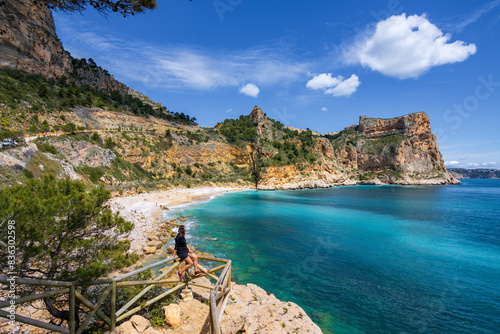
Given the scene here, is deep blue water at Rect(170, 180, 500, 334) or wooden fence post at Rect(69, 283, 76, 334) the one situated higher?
wooden fence post at Rect(69, 283, 76, 334)

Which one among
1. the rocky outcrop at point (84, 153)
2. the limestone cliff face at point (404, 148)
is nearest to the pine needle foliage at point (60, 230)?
the rocky outcrop at point (84, 153)

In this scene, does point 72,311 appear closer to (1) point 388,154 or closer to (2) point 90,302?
(2) point 90,302

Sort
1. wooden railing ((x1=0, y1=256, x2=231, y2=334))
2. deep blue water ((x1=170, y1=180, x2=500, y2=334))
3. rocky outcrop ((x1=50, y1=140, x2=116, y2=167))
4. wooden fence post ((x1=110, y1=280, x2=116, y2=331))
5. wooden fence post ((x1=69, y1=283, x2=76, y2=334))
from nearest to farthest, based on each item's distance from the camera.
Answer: wooden railing ((x1=0, y1=256, x2=231, y2=334))
wooden fence post ((x1=69, y1=283, x2=76, y2=334))
wooden fence post ((x1=110, y1=280, x2=116, y2=331))
deep blue water ((x1=170, y1=180, x2=500, y2=334))
rocky outcrop ((x1=50, y1=140, x2=116, y2=167))

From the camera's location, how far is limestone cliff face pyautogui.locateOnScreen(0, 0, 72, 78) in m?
41.7

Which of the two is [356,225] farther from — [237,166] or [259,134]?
[259,134]

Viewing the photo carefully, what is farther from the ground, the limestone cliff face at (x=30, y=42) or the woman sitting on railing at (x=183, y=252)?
the limestone cliff face at (x=30, y=42)

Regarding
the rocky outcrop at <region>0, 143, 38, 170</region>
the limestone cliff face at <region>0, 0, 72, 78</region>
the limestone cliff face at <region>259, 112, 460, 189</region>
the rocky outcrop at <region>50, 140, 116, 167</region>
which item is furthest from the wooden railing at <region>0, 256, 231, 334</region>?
the limestone cliff face at <region>259, 112, 460, 189</region>

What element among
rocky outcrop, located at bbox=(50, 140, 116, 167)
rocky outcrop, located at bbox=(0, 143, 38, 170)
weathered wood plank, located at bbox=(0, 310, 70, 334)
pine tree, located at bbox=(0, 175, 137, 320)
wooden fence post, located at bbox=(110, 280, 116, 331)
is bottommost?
wooden fence post, located at bbox=(110, 280, 116, 331)

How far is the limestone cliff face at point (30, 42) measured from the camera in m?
41.7

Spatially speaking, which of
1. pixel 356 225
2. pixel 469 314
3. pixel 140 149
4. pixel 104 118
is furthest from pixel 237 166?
pixel 469 314

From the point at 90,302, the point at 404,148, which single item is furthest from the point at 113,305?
the point at 404,148

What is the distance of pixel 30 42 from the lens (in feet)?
151

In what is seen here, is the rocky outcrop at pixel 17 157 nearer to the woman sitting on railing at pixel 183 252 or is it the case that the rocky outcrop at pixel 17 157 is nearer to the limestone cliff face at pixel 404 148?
the woman sitting on railing at pixel 183 252

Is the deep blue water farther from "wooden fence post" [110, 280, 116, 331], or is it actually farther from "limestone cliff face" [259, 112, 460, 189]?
"limestone cliff face" [259, 112, 460, 189]
